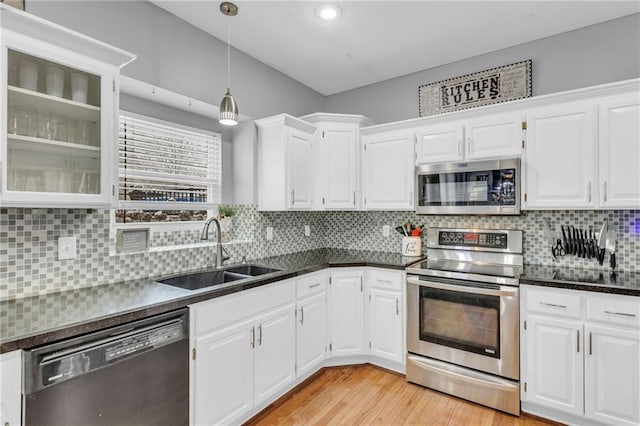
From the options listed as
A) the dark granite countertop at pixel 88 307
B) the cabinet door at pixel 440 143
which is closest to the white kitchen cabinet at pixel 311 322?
the dark granite countertop at pixel 88 307

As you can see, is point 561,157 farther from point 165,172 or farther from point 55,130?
point 55,130

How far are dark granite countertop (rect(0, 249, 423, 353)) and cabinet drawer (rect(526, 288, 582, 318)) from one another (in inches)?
67.7

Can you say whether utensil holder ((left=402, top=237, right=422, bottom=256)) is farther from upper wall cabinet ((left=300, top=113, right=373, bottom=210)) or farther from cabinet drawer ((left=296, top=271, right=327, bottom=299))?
cabinet drawer ((left=296, top=271, right=327, bottom=299))

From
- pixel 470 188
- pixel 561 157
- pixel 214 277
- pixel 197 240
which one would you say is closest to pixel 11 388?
pixel 214 277

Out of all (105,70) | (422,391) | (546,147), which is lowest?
(422,391)

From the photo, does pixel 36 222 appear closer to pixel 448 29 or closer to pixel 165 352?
pixel 165 352

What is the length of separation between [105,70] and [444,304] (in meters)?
2.69

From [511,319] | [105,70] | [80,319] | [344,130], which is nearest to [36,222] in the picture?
[80,319]

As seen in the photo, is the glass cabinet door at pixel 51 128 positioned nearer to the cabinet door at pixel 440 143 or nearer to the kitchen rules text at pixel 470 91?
the cabinet door at pixel 440 143

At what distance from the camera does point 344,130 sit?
3207 millimetres

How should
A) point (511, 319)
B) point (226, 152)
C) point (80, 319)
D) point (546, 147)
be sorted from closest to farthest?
point (80, 319) < point (511, 319) < point (546, 147) < point (226, 152)

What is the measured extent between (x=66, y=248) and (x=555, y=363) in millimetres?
3117

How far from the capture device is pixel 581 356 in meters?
2.03

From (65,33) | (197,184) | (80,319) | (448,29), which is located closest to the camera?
(80,319)
